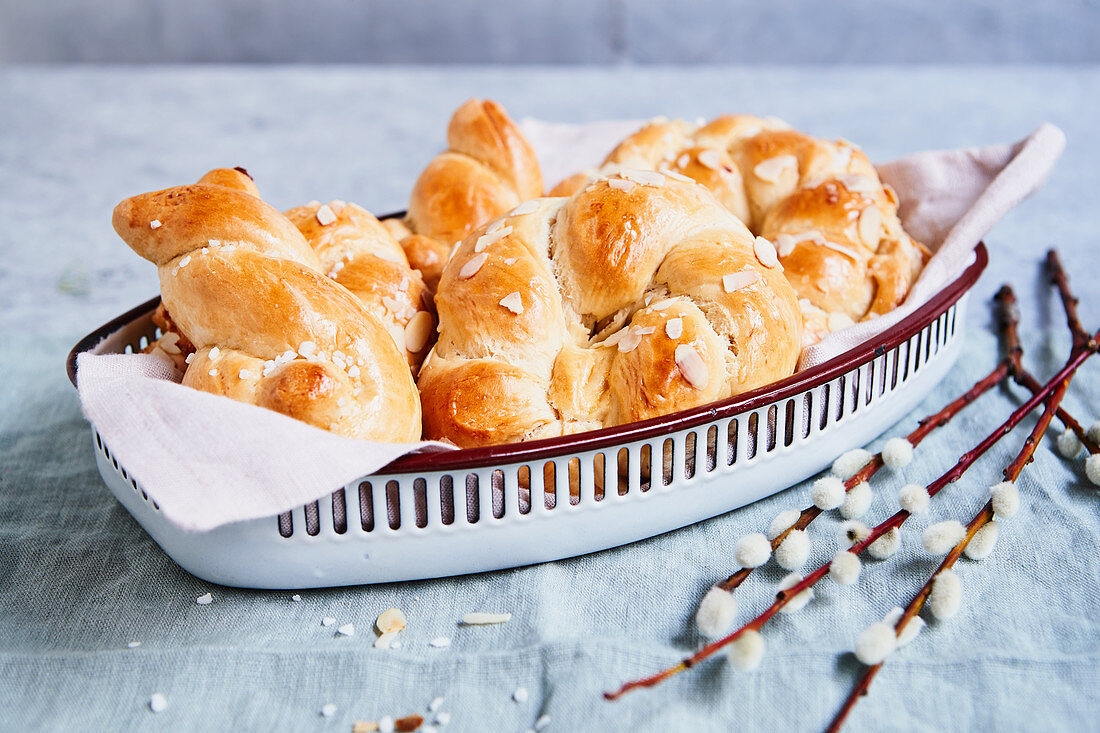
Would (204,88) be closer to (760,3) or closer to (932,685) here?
(760,3)

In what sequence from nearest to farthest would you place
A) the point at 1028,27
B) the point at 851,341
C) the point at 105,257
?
1. the point at 851,341
2. the point at 105,257
3. the point at 1028,27

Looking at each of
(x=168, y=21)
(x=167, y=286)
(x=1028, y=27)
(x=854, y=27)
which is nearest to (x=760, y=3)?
(x=854, y=27)

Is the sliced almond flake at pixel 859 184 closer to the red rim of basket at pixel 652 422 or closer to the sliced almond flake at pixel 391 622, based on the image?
the red rim of basket at pixel 652 422

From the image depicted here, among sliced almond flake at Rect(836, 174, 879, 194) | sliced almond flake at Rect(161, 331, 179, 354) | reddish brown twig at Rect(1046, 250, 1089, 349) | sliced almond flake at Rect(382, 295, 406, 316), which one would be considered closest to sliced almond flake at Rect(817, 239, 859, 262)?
sliced almond flake at Rect(836, 174, 879, 194)

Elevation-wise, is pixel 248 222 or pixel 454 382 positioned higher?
pixel 248 222

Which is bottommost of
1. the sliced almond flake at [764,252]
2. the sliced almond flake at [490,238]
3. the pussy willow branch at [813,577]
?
the pussy willow branch at [813,577]

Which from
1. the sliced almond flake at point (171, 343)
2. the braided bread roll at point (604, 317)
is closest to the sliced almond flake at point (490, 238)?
the braided bread roll at point (604, 317)

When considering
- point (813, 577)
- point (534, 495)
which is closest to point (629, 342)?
point (534, 495)
